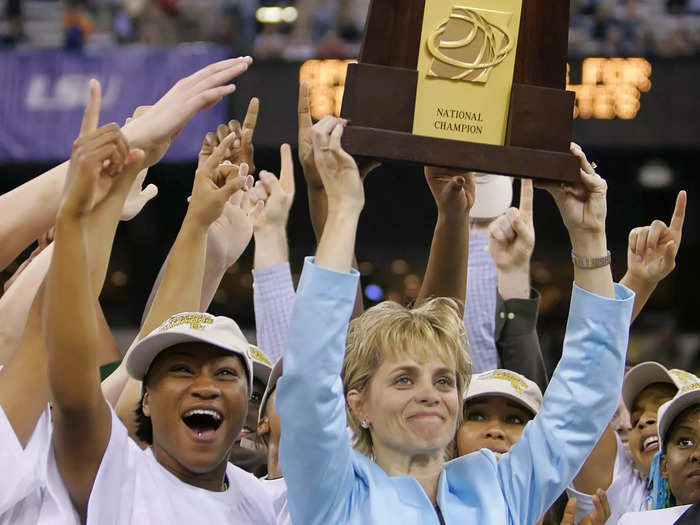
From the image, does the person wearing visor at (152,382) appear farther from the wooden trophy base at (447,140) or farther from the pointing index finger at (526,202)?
the pointing index finger at (526,202)

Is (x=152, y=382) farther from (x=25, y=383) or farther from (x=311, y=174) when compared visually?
(x=311, y=174)

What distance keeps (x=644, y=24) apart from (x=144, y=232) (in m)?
5.74

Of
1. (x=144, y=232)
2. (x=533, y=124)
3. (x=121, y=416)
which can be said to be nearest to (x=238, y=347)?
(x=121, y=416)

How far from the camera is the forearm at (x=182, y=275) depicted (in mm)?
2752

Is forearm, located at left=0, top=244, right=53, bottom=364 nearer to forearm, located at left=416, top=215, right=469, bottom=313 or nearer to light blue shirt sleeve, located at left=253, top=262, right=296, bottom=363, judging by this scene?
light blue shirt sleeve, located at left=253, top=262, right=296, bottom=363

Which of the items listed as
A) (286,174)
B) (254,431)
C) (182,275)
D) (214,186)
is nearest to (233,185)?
(214,186)

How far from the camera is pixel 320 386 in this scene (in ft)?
6.76

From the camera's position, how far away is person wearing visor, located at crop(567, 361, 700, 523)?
3.21 metres

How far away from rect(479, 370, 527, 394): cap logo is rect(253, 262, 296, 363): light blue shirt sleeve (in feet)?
1.88

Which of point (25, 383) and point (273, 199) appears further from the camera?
point (273, 199)

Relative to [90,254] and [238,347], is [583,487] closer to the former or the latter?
[238,347]

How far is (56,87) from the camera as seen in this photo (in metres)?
10.4

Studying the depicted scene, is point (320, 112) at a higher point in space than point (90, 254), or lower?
higher

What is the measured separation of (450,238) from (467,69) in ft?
2.27
